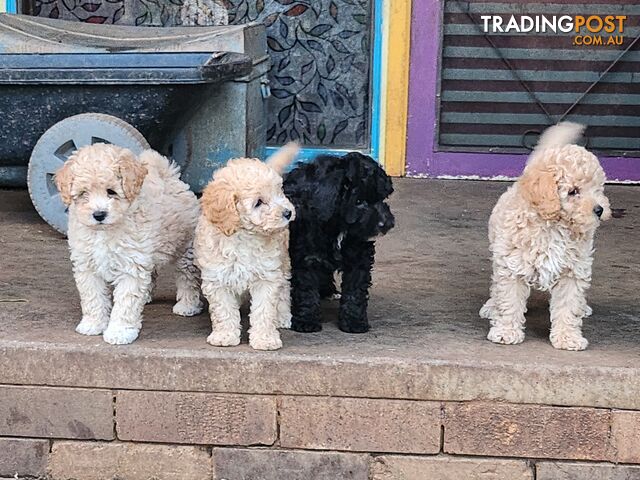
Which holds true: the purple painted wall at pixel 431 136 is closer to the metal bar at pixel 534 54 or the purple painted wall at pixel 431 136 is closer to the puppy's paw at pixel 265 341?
the metal bar at pixel 534 54

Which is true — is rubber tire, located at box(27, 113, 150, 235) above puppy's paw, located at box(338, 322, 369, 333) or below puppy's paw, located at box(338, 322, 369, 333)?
above

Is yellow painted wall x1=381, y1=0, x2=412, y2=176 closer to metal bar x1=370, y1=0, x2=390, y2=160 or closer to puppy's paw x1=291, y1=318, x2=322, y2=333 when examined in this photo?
metal bar x1=370, y1=0, x2=390, y2=160

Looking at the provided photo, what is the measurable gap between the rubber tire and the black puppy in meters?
1.75

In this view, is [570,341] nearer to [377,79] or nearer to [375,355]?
[375,355]

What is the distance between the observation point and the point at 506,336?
4.51 m

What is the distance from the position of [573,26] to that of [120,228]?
14.3 ft

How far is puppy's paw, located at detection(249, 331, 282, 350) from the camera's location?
4391mm

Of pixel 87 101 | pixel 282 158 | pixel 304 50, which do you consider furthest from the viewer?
pixel 304 50

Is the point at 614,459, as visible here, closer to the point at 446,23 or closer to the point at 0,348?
the point at 0,348

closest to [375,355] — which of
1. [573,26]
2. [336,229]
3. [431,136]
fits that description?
[336,229]

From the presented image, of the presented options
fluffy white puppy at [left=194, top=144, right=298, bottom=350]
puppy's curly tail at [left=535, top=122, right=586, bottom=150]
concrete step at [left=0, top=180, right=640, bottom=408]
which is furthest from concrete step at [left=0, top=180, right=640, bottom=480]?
puppy's curly tail at [left=535, top=122, right=586, bottom=150]

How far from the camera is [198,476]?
178 inches

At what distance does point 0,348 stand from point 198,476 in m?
0.96

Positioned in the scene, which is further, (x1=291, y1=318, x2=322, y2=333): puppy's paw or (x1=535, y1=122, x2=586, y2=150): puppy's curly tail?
(x1=291, y1=318, x2=322, y2=333): puppy's paw
